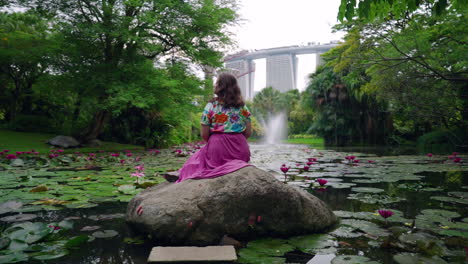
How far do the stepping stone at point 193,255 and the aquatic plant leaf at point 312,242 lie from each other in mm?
481

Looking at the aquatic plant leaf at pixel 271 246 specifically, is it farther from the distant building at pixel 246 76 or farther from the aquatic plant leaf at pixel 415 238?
the distant building at pixel 246 76

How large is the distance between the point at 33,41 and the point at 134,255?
14.1 meters

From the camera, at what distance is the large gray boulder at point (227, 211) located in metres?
1.85

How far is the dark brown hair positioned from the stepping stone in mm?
1439

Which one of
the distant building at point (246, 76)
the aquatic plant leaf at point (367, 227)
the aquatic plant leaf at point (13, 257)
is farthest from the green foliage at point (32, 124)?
the distant building at point (246, 76)

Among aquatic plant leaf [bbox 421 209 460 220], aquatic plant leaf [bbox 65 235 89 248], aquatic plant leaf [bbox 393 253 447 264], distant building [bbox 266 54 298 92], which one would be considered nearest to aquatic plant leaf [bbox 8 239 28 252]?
aquatic plant leaf [bbox 65 235 89 248]

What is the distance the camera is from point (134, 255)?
→ 1648 mm

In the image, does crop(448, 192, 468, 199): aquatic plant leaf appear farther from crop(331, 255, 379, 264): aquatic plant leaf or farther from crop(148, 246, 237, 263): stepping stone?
crop(148, 246, 237, 263): stepping stone

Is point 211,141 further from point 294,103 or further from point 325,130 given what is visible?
point 294,103

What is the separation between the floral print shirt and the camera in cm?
267

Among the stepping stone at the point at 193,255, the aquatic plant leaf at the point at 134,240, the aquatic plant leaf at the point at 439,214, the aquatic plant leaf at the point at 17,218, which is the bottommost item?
the aquatic plant leaf at the point at 134,240

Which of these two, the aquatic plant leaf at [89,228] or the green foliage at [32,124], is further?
the green foliage at [32,124]

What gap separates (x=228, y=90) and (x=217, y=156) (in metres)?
0.66

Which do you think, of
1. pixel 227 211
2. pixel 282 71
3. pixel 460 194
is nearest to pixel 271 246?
pixel 227 211
